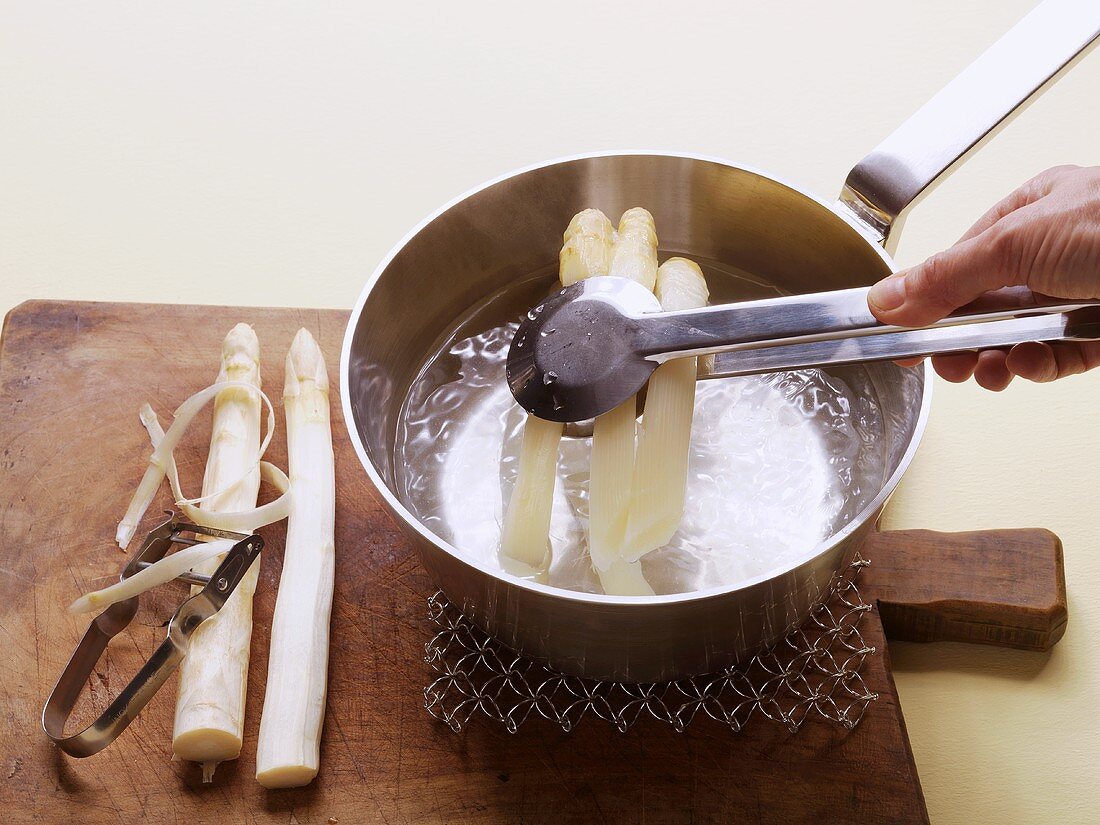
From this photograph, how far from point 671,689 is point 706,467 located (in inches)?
8.6

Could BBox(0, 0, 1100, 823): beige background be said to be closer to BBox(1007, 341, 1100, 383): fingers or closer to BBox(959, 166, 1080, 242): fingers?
BBox(1007, 341, 1100, 383): fingers

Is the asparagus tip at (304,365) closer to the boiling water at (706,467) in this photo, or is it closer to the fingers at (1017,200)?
the boiling water at (706,467)

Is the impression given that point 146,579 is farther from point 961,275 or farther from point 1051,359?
Answer: point 1051,359

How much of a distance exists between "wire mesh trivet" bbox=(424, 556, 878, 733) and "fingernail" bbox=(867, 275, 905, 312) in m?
0.25

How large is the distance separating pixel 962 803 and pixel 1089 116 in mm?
1045

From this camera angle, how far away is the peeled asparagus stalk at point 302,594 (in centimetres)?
86

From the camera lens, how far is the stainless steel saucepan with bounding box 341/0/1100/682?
766 mm

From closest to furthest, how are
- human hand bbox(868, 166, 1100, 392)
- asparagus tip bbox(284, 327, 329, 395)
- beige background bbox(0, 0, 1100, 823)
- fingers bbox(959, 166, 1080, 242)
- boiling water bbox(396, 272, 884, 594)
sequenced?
human hand bbox(868, 166, 1100, 392) → fingers bbox(959, 166, 1080, 242) → boiling water bbox(396, 272, 884, 594) → asparagus tip bbox(284, 327, 329, 395) → beige background bbox(0, 0, 1100, 823)

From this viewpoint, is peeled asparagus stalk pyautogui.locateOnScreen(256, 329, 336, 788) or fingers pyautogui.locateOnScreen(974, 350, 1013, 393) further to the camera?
fingers pyautogui.locateOnScreen(974, 350, 1013, 393)

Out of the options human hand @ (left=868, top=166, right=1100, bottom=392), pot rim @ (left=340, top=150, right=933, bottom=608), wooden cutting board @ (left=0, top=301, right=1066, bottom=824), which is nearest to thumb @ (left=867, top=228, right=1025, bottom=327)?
human hand @ (left=868, top=166, right=1100, bottom=392)

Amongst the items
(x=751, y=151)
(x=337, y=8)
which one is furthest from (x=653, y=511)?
(x=337, y=8)

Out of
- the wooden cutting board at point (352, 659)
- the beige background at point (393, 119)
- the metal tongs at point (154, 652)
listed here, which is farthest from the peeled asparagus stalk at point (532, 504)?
the beige background at point (393, 119)

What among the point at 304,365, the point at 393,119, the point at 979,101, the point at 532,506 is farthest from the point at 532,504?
the point at 393,119

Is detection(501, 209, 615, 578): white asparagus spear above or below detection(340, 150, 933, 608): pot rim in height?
below
